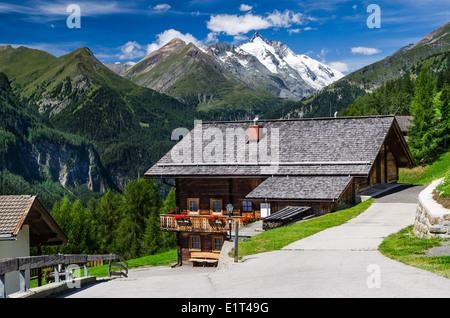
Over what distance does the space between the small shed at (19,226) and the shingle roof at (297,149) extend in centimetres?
1511

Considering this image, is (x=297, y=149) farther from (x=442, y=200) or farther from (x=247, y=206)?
(x=442, y=200)

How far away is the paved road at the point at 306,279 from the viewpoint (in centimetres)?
866

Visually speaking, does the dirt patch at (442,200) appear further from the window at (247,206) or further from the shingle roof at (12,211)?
the window at (247,206)

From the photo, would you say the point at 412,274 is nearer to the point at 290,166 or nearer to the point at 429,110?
the point at 290,166

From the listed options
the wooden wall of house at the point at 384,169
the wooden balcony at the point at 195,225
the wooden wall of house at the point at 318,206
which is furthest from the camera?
the wooden wall of house at the point at 384,169

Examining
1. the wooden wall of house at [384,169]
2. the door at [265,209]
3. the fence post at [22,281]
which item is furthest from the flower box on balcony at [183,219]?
the fence post at [22,281]

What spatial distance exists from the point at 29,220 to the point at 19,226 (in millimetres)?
1897

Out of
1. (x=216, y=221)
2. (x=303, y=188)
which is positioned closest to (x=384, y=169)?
(x=303, y=188)

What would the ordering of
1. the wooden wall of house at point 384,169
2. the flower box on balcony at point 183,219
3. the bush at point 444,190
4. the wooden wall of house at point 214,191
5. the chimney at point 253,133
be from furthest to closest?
the chimney at point 253,133, the wooden wall of house at point 384,169, the wooden wall of house at point 214,191, the flower box on balcony at point 183,219, the bush at point 444,190

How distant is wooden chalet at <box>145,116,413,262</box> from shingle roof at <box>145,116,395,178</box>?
0.06m

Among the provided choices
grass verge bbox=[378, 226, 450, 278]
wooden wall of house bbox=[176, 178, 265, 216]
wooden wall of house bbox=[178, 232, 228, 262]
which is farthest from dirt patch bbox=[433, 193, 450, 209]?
wooden wall of house bbox=[178, 232, 228, 262]

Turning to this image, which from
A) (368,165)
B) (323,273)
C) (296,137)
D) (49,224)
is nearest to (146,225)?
(296,137)

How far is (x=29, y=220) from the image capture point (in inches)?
624

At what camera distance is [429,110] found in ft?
201
